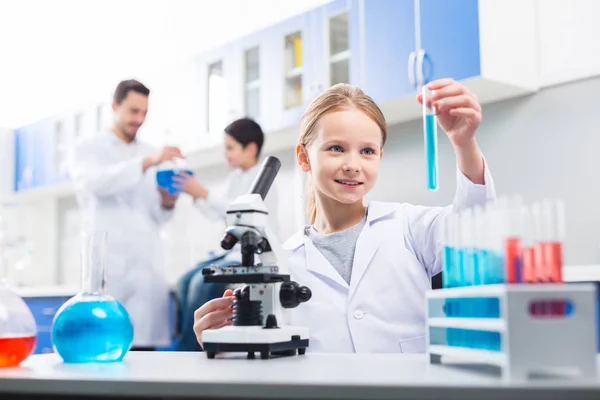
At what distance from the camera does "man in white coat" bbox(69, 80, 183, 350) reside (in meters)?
3.19

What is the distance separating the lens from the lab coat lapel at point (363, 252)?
1.33 metres

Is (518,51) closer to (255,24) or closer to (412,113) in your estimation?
(412,113)

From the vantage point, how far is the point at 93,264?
1.00 metres

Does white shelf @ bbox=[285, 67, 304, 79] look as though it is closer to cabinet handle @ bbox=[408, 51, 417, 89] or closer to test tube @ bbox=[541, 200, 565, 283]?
cabinet handle @ bbox=[408, 51, 417, 89]

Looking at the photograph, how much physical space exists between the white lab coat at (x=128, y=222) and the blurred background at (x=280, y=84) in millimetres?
669

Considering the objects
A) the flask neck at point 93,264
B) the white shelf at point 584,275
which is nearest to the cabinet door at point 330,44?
the white shelf at point 584,275

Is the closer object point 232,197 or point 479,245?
point 479,245

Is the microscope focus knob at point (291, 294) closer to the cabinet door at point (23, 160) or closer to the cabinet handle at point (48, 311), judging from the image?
the cabinet handle at point (48, 311)

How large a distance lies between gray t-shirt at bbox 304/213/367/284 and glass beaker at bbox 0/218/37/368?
0.64 metres

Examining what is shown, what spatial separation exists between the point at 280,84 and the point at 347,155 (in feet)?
7.19

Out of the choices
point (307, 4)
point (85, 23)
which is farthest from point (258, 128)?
point (85, 23)

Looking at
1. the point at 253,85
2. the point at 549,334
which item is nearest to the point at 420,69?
the point at 253,85

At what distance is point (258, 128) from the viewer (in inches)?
128

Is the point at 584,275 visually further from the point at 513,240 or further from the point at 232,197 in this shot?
the point at 232,197
